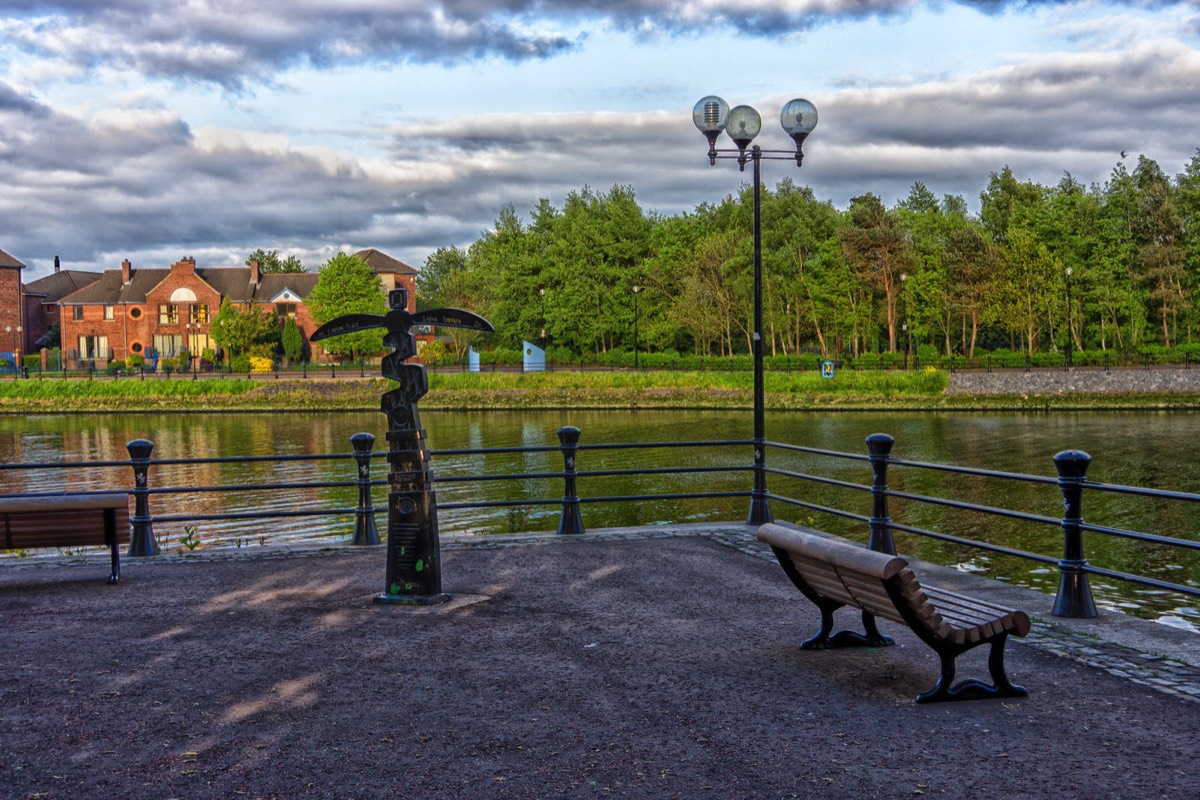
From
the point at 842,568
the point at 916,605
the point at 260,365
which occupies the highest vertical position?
the point at 260,365

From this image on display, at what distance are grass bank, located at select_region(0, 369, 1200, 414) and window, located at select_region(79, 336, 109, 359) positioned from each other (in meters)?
20.7

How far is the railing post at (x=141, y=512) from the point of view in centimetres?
1141

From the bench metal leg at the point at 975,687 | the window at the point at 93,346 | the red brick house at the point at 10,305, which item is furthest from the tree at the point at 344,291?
the bench metal leg at the point at 975,687

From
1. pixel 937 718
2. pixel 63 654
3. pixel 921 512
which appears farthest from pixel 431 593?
pixel 921 512

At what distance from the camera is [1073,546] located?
8.05 m

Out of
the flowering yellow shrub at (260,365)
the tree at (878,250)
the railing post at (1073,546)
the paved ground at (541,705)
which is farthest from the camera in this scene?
the flowering yellow shrub at (260,365)

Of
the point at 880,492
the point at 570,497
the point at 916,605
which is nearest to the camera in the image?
the point at 916,605

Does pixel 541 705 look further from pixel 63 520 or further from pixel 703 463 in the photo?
pixel 703 463

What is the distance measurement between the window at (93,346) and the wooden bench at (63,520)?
295ft

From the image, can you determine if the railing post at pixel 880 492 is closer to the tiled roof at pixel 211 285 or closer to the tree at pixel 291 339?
the tree at pixel 291 339

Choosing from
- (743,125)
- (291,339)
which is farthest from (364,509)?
(291,339)

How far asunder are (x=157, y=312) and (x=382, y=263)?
19.5 meters

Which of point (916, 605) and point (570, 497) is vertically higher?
point (916, 605)

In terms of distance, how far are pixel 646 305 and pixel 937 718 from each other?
7438 centimetres
